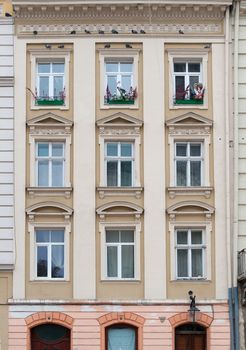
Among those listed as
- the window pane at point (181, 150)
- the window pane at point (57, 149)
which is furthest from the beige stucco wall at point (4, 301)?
the window pane at point (181, 150)

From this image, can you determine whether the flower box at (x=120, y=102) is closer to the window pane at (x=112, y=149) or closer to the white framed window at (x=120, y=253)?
the window pane at (x=112, y=149)

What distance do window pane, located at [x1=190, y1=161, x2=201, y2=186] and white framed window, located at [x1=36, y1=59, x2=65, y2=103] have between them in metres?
4.75

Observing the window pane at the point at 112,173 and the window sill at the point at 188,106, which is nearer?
the window pane at the point at 112,173

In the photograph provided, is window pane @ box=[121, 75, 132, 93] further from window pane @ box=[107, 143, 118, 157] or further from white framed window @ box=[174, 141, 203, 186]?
white framed window @ box=[174, 141, 203, 186]

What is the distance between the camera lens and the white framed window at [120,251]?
2842cm

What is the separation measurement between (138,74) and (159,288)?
A: 6.73 metres

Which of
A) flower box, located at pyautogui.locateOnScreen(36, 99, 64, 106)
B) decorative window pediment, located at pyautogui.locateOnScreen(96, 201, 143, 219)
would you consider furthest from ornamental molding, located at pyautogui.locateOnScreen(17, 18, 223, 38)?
decorative window pediment, located at pyautogui.locateOnScreen(96, 201, 143, 219)

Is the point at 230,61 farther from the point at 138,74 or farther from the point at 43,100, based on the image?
the point at 43,100

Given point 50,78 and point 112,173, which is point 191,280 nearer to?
point 112,173

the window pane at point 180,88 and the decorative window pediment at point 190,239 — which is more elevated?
the window pane at point 180,88

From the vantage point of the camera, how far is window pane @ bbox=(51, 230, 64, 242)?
28672 millimetres

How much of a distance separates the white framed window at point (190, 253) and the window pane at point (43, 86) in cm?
598

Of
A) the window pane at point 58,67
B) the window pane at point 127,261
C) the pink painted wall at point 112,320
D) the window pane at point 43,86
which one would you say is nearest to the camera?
the pink painted wall at point 112,320

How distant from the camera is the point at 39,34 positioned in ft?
96.1
